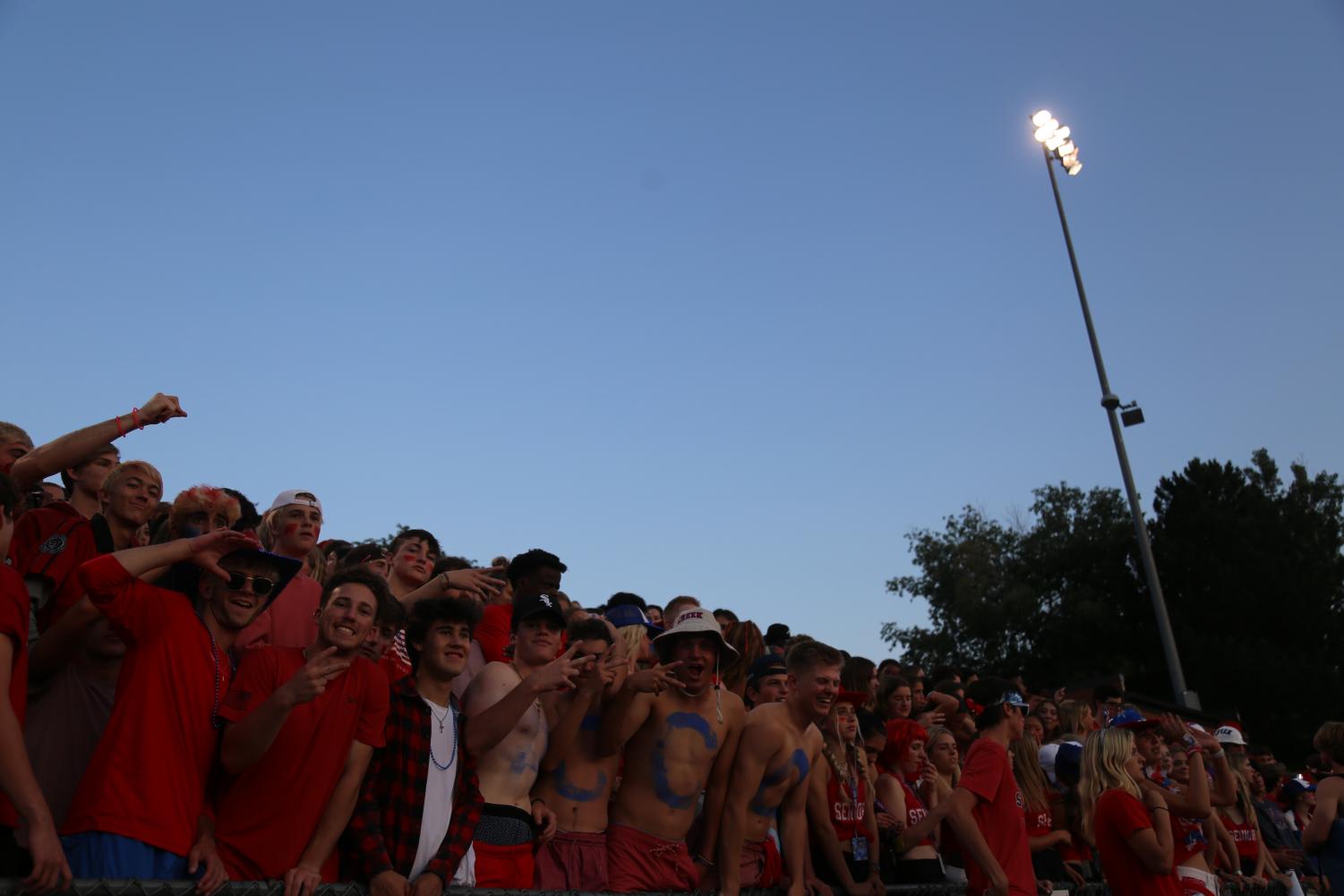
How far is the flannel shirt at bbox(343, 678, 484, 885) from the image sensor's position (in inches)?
172

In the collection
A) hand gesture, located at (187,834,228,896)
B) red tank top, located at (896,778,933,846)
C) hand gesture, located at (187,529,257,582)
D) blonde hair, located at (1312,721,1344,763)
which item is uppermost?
hand gesture, located at (187,529,257,582)

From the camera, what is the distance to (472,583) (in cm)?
539

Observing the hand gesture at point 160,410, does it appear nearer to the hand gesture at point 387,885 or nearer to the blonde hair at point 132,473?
the blonde hair at point 132,473

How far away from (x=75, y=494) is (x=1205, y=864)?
26.4ft

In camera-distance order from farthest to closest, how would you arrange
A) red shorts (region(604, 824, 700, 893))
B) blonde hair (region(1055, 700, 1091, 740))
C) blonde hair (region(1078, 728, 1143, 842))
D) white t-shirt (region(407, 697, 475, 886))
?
blonde hair (region(1055, 700, 1091, 740)), blonde hair (region(1078, 728, 1143, 842)), red shorts (region(604, 824, 700, 893)), white t-shirt (region(407, 697, 475, 886))

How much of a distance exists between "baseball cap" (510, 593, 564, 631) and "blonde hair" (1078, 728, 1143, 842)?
386 cm

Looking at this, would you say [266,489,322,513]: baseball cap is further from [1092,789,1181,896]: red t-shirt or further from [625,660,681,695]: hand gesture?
[1092,789,1181,896]: red t-shirt

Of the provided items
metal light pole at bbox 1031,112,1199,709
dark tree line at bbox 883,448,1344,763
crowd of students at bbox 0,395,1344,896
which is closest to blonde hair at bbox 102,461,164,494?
crowd of students at bbox 0,395,1344,896

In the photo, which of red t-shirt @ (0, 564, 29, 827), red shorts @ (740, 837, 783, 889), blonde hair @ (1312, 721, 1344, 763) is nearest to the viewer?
red t-shirt @ (0, 564, 29, 827)

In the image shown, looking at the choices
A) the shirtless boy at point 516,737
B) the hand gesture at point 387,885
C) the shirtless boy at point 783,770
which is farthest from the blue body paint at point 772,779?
the hand gesture at point 387,885

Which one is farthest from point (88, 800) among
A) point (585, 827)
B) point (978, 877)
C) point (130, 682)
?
point (978, 877)

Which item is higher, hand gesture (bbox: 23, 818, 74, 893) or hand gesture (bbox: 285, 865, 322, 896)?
hand gesture (bbox: 23, 818, 74, 893)

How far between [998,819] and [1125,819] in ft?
2.88

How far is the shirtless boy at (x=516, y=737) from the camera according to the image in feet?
16.0
